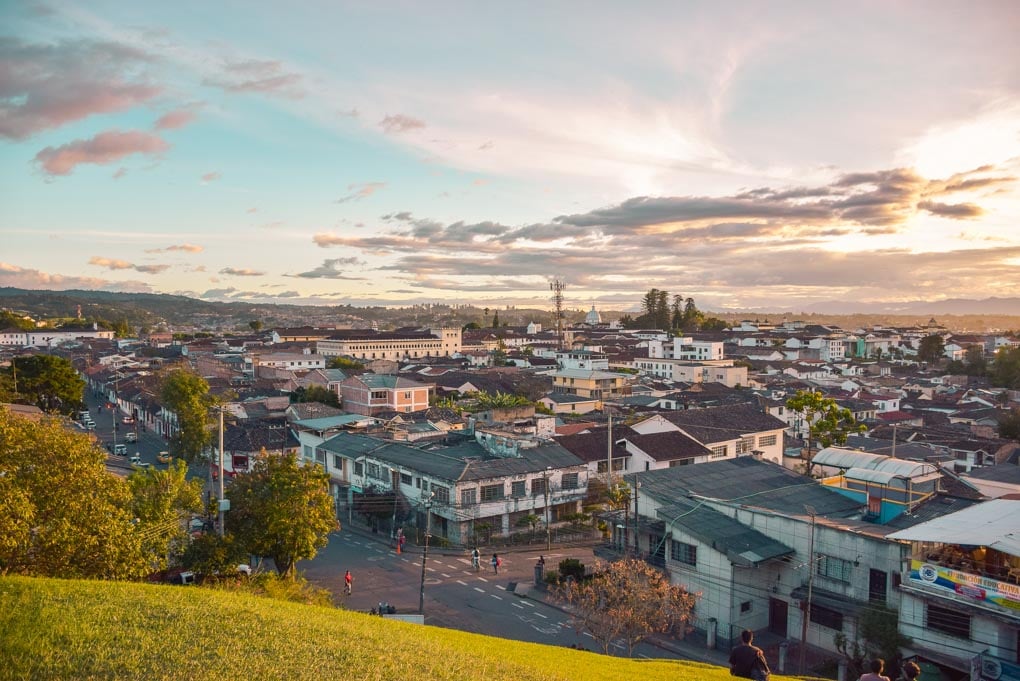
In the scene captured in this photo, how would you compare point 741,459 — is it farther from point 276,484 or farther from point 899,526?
point 276,484

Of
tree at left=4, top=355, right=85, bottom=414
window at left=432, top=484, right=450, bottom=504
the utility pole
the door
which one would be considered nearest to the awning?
the utility pole

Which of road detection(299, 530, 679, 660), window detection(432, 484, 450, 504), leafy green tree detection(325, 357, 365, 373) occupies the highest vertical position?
leafy green tree detection(325, 357, 365, 373)

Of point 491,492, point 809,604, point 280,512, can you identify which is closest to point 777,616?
point 809,604

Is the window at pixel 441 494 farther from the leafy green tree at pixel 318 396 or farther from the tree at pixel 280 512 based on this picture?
the leafy green tree at pixel 318 396

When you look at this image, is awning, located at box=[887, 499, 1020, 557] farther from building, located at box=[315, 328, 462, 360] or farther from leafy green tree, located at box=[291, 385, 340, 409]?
building, located at box=[315, 328, 462, 360]

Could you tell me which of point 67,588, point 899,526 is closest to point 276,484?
point 67,588

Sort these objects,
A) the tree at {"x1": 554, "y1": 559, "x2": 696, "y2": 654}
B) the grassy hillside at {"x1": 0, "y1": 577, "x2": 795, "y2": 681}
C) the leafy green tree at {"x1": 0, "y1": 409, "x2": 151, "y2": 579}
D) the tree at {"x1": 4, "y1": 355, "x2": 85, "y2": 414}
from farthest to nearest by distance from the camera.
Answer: the tree at {"x1": 4, "y1": 355, "x2": 85, "y2": 414}
the tree at {"x1": 554, "y1": 559, "x2": 696, "y2": 654}
the leafy green tree at {"x1": 0, "y1": 409, "x2": 151, "y2": 579}
the grassy hillside at {"x1": 0, "y1": 577, "x2": 795, "y2": 681}

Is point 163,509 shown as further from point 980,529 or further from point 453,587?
point 980,529
